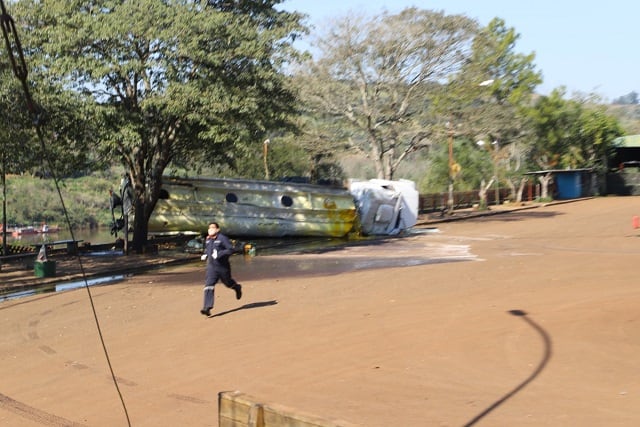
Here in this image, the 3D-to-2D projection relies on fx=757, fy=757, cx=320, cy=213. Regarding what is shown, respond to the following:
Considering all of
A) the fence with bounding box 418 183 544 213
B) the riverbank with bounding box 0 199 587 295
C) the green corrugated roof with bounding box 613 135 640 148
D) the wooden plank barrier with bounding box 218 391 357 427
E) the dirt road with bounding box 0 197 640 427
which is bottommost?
the dirt road with bounding box 0 197 640 427

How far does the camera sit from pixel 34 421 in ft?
26.3

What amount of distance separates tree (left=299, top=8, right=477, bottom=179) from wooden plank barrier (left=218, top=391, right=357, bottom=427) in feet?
117

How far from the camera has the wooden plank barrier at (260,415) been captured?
4637 millimetres

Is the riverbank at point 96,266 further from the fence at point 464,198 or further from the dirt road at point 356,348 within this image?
the fence at point 464,198

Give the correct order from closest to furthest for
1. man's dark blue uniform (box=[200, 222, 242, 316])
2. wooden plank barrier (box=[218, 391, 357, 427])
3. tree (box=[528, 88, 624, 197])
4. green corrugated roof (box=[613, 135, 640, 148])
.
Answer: wooden plank barrier (box=[218, 391, 357, 427]), man's dark blue uniform (box=[200, 222, 242, 316]), tree (box=[528, 88, 624, 197]), green corrugated roof (box=[613, 135, 640, 148])

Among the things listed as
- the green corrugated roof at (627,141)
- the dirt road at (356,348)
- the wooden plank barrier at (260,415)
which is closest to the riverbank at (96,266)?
the dirt road at (356,348)

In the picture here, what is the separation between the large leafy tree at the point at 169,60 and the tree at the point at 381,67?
13.4 m

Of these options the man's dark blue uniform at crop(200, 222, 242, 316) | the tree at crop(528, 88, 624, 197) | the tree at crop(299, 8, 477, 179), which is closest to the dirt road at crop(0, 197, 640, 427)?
the man's dark blue uniform at crop(200, 222, 242, 316)

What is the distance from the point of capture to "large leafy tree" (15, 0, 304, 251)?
76.1 feet

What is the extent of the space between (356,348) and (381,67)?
31467 millimetres

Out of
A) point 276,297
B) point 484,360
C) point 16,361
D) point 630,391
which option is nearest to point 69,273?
point 276,297

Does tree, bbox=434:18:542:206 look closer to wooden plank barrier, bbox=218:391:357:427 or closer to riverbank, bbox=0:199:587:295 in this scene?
riverbank, bbox=0:199:587:295

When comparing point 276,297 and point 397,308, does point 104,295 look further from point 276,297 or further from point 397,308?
point 397,308

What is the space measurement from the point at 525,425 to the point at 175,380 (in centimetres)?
453
